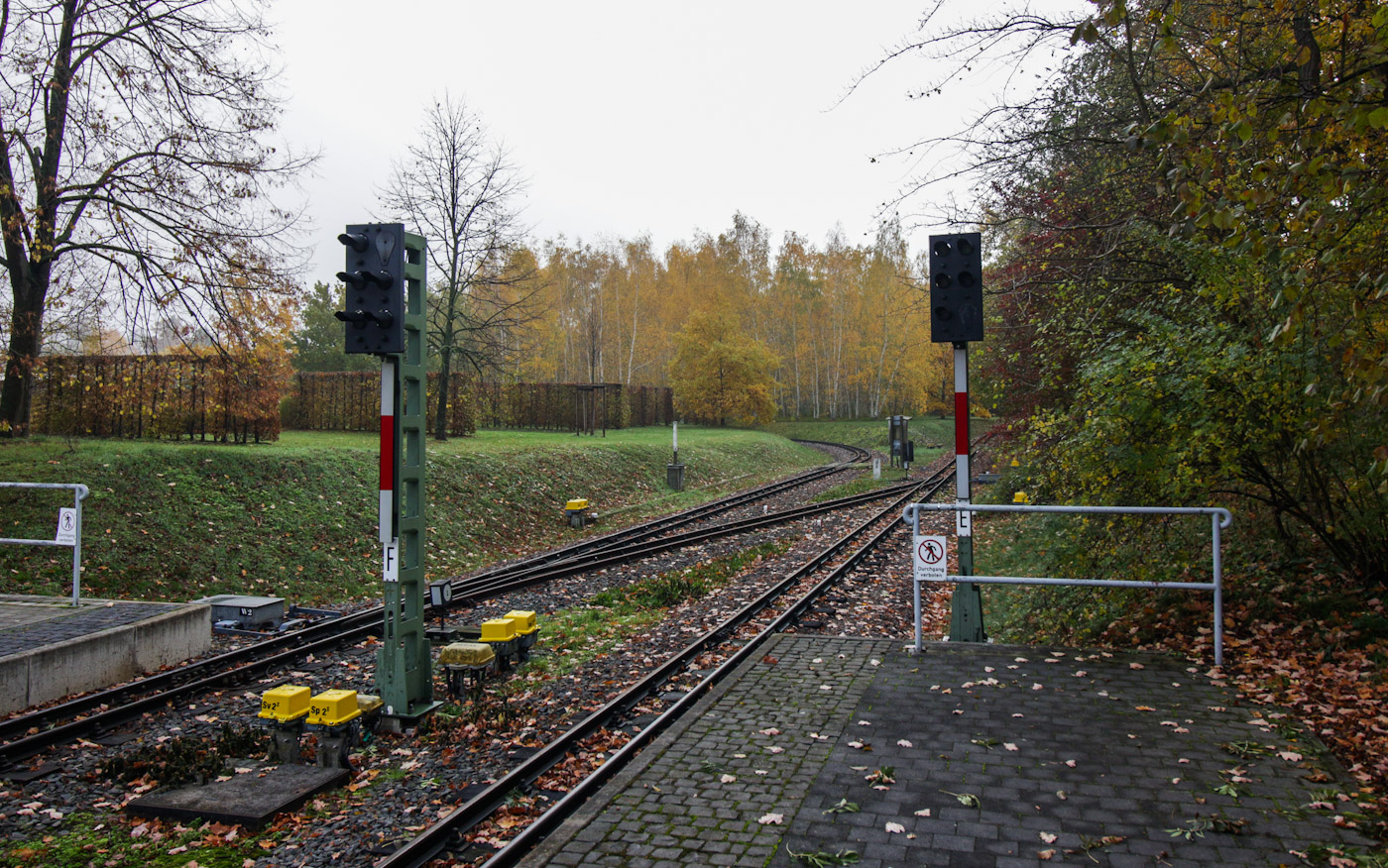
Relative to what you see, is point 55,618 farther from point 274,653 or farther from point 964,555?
point 964,555

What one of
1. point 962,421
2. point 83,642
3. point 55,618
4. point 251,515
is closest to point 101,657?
point 83,642

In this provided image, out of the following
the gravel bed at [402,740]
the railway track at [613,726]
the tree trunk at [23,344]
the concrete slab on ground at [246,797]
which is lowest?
→ the gravel bed at [402,740]

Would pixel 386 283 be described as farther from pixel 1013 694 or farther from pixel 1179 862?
pixel 1179 862

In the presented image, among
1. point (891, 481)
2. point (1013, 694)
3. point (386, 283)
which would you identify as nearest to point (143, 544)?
point (386, 283)

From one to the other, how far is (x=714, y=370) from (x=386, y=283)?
46.0m

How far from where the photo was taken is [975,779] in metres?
4.68

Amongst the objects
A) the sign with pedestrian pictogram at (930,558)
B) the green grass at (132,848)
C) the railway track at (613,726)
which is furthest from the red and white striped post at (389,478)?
the sign with pedestrian pictogram at (930,558)

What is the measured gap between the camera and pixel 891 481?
1152 inches

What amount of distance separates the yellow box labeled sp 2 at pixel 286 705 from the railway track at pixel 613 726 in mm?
1690

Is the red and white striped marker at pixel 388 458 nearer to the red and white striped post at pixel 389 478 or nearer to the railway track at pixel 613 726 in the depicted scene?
Answer: the red and white striped post at pixel 389 478

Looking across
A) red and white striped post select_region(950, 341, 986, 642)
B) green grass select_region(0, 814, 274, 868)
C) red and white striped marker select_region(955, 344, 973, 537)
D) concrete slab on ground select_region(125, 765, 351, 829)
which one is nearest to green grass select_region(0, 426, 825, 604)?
concrete slab on ground select_region(125, 765, 351, 829)

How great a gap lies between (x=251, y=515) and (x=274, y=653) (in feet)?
19.9

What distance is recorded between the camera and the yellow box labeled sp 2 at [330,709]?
6.01m

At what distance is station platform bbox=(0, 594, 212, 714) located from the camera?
283 inches
